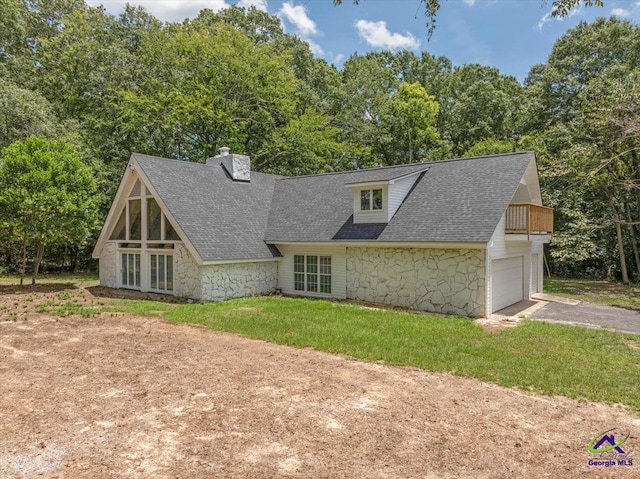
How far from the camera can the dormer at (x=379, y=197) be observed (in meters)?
14.8

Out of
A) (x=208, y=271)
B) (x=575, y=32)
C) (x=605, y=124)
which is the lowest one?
(x=208, y=271)

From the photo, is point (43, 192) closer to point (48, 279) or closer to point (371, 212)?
point (48, 279)

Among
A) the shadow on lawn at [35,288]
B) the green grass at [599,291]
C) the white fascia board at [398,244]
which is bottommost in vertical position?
the green grass at [599,291]

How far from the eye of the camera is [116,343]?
908 cm

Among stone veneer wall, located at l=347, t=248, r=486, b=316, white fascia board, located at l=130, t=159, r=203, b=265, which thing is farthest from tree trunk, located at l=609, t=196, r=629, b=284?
white fascia board, located at l=130, t=159, r=203, b=265

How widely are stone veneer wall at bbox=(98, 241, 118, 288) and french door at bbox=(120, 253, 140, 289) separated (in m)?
0.34

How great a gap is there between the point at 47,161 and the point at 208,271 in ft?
27.2

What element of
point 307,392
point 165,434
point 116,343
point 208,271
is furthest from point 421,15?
point 208,271

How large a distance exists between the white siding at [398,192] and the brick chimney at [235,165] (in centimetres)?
781

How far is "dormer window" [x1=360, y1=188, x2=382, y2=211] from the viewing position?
15195 mm

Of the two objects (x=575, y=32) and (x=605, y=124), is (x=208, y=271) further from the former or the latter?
(x=575, y=32)

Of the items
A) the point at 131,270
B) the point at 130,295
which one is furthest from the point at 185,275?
the point at 131,270

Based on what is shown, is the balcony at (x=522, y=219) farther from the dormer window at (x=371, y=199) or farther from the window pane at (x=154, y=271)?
the window pane at (x=154, y=271)

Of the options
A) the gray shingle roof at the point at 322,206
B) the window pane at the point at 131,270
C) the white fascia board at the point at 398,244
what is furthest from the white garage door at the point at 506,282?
the window pane at the point at 131,270
